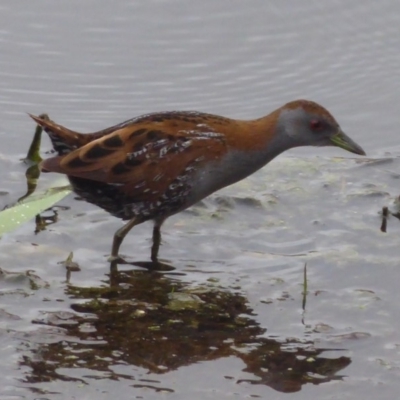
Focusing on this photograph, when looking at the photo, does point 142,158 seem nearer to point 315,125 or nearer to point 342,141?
point 315,125

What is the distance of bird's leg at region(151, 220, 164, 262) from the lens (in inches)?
263

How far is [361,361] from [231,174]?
177 centimetres

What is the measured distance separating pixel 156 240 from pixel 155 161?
1.56 ft

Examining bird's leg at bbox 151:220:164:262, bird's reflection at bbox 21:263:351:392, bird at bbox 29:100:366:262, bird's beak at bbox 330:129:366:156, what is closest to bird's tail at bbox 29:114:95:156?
bird at bbox 29:100:366:262

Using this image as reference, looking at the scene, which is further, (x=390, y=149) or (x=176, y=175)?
(x=390, y=149)

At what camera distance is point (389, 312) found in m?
6.02

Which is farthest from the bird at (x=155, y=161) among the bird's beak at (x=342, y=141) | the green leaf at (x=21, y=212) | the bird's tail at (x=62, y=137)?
the green leaf at (x=21, y=212)

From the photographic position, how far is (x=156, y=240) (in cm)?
673

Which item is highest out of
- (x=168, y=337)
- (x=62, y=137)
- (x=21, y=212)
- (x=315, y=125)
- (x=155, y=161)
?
(x=315, y=125)

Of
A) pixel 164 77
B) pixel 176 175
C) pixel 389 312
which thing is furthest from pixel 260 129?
pixel 164 77

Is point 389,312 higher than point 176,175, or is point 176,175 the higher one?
point 176,175

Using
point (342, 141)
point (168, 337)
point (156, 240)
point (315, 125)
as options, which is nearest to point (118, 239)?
point (156, 240)

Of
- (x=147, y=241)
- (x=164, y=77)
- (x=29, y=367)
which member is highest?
(x=164, y=77)

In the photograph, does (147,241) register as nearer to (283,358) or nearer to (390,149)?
(283,358)
